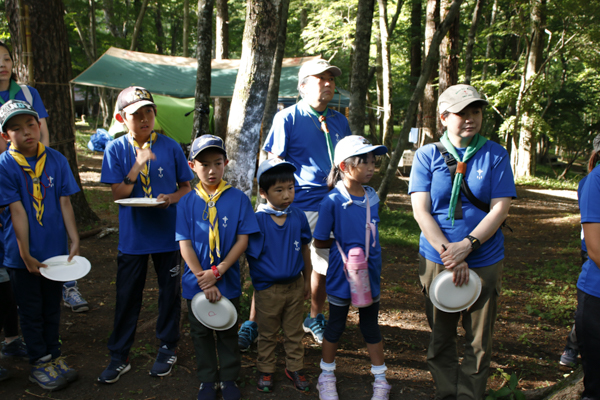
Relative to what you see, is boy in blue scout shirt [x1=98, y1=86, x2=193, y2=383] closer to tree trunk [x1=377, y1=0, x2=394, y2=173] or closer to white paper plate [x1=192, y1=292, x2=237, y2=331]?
white paper plate [x1=192, y1=292, x2=237, y2=331]

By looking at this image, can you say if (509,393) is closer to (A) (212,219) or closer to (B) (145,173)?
(A) (212,219)

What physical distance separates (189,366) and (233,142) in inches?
74.5

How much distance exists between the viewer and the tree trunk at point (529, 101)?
15.1 meters

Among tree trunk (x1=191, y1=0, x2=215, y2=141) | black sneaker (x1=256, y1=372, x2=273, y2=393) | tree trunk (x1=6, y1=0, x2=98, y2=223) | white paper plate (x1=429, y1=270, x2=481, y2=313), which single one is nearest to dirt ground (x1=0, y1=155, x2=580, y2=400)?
black sneaker (x1=256, y1=372, x2=273, y2=393)

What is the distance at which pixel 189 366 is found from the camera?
352 cm

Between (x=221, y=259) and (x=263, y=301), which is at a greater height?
(x=221, y=259)

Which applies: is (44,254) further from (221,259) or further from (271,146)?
(271,146)

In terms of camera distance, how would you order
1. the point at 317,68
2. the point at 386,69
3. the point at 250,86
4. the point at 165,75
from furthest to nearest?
the point at 386,69 < the point at 165,75 < the point at 250,86 < the point at 317,68

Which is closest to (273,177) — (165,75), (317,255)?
(317,255)

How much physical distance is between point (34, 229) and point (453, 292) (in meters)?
2.81

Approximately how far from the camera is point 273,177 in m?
3.16

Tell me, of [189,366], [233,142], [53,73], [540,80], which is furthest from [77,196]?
[540,80]

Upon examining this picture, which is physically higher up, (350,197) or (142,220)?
(350,197)

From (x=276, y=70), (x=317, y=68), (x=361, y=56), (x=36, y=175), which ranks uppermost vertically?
(x=361, y=56)
